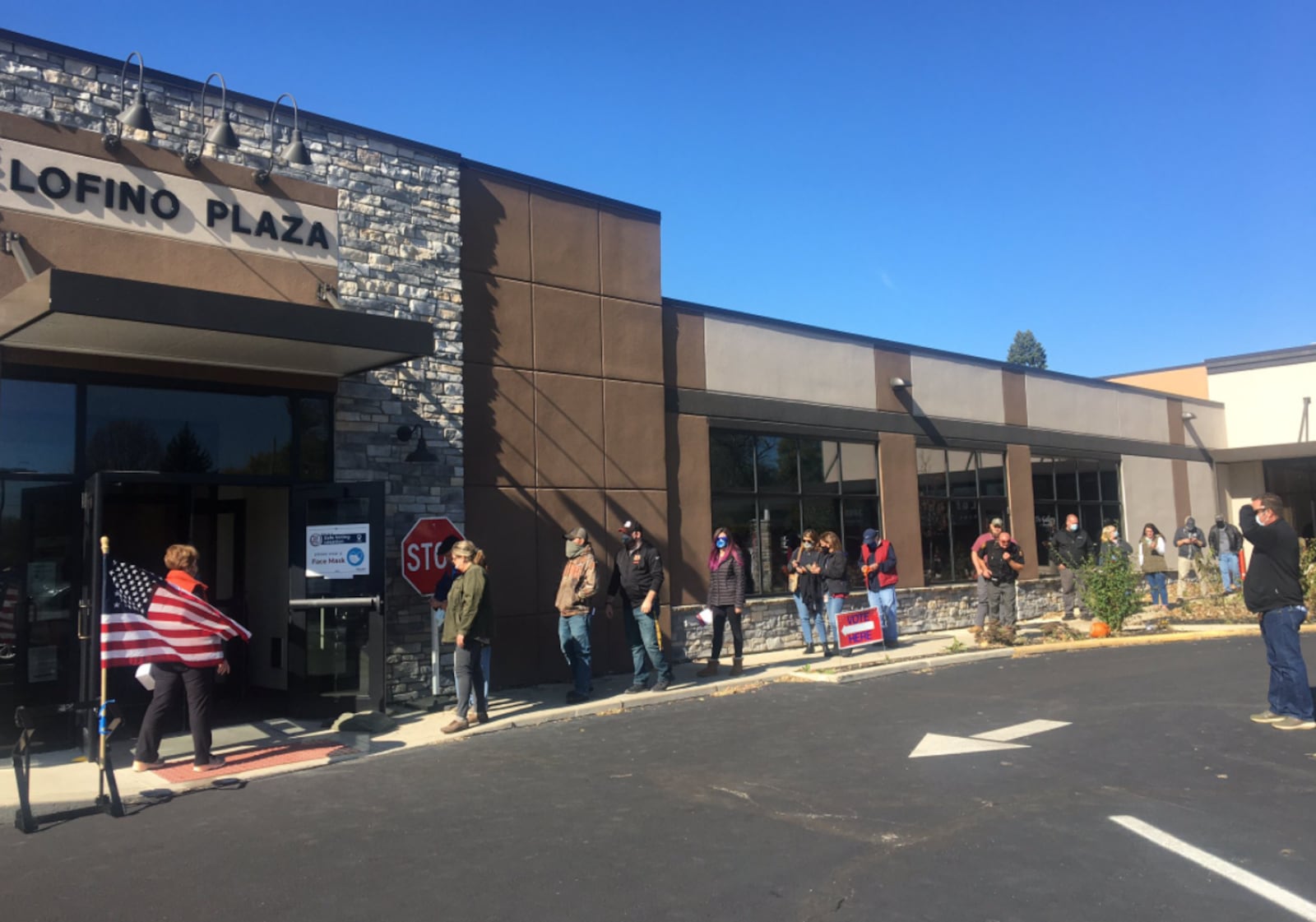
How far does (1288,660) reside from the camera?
26.8 feet

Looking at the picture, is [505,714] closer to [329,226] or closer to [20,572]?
[20,572]

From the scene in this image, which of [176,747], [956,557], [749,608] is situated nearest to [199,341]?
[176,747]

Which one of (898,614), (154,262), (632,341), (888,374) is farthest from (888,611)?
(154,262)

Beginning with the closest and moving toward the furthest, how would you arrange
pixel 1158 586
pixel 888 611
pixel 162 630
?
pixel 162 630, pixel 888 611, pixel 1158 586

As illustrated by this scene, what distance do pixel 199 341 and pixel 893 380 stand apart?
1224 centimetres

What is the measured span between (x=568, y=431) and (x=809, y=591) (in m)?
4.23

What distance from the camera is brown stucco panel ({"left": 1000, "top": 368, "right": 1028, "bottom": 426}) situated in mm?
20328

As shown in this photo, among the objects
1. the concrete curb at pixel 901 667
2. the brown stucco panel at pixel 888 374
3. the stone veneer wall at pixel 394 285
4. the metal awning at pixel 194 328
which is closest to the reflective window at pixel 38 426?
the metal awning at pixel 194 328

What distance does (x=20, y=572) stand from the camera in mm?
8719

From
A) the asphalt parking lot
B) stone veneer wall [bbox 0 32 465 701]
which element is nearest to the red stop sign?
stone veneer wall [bbox 0 32 465 701]

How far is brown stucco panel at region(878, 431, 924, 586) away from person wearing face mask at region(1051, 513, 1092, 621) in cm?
290

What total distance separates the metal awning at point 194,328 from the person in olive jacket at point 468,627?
84.6 inches

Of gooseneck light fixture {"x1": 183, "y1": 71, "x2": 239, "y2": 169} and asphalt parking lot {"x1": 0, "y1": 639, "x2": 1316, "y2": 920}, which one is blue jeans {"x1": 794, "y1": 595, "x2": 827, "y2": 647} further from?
gooseneck light fixture {"x1": 183, "y1": 71, "x2": 239, "y2": 169}

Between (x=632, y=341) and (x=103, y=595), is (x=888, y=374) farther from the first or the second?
(x=103, y=595)
